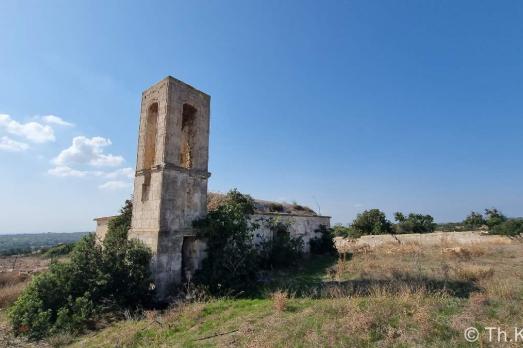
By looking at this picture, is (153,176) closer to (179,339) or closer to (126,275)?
(126,275)

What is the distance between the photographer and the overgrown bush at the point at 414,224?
3466 centimetres

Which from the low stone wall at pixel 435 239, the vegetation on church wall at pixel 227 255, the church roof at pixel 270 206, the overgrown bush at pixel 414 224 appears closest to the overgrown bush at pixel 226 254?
the vegetation on church wall at pixel 227 255

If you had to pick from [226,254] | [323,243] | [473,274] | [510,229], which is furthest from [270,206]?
[510,229]

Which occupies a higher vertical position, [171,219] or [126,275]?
[171,219]

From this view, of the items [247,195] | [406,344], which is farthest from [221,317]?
[247,195]

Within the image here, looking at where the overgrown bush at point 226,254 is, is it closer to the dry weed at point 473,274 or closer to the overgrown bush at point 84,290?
the overgrown bush at point 84,290

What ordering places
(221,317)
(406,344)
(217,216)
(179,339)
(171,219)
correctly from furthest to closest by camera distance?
(217,216) < (171,219) < (221,317) < (179,339) < (406,344)

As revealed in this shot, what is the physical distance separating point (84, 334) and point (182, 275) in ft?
11.3

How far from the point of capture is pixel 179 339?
21.7 ft

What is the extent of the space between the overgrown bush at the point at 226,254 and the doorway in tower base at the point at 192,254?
7.2 inches

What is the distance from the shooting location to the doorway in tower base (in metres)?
10.8

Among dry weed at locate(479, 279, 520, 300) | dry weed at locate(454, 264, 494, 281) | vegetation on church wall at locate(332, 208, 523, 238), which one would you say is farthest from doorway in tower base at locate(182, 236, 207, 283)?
vegetation on church wall at locate(332, 208, 523, 238)

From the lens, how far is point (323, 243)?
18.9 meters

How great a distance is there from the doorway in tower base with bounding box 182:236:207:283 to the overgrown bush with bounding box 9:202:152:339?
1.54m
